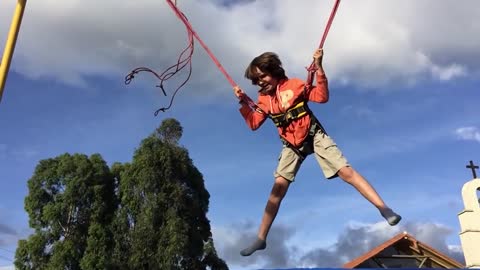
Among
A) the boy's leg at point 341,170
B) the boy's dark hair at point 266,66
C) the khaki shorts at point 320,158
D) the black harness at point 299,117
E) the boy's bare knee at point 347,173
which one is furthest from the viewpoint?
the boy's dark hair at point 266,66

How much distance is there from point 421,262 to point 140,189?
434 inches

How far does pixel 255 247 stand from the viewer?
485 centimetres

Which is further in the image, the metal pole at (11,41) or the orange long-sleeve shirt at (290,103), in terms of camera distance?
the metal pole at (11,41)

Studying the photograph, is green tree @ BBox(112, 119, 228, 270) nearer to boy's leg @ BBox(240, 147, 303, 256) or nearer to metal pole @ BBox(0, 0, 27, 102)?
metal pole @ BBox(0, 0, 27, 102)

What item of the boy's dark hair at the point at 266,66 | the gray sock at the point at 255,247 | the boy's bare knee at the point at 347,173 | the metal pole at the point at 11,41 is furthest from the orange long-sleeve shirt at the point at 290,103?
the metal pole at the point at 11,41

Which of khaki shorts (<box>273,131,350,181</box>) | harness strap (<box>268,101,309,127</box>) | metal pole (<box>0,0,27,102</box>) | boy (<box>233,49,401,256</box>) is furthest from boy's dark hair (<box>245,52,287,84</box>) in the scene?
metal pole (<box>0,0,27,102</box>)

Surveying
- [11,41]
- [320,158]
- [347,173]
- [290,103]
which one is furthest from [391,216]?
[11,41]

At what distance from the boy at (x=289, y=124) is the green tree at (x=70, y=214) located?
16590 mm

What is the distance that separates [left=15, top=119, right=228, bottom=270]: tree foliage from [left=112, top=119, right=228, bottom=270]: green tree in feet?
0.12

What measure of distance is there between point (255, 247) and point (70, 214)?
1828 cm

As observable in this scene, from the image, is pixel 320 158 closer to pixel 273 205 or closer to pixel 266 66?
pixel 273 205

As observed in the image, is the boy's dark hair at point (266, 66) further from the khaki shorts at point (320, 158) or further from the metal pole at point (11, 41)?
the metal pole at point (11, 41)

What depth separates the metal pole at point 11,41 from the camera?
5680 mm

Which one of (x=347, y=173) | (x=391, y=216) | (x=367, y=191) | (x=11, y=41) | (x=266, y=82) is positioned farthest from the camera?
(x=11, y=41)
